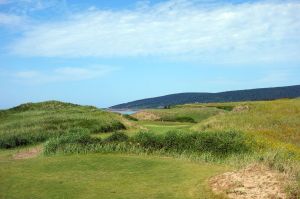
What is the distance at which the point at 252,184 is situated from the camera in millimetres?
14578

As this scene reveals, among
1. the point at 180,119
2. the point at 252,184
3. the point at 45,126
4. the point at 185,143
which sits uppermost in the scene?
the point at 45,126

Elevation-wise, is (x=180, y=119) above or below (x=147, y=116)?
below

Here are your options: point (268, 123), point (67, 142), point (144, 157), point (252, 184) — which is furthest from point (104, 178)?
point (268, 123)

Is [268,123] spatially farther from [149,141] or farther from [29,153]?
[29,153]

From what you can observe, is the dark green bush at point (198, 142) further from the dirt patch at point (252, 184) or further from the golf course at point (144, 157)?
the dirt patch at point (252, 184)

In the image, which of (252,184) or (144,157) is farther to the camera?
(144,157)

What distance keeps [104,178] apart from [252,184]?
6031mm

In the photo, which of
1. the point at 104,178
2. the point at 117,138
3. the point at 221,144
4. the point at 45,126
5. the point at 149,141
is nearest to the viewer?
the point at 104,178

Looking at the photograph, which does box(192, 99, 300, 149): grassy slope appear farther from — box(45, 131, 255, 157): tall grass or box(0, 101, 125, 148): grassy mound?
box(0, 101, 125, 148): grassy mound

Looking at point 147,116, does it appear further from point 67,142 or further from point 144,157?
point 144,157

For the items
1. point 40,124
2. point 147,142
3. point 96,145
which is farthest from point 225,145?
point 40,124

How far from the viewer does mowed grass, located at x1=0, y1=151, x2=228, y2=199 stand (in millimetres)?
15586

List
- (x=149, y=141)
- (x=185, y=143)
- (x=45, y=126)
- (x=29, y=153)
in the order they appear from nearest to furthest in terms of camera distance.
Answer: (x=185, y=143)
(x=149, y=141)
(x=29, y=153)
(x=45, y=126)

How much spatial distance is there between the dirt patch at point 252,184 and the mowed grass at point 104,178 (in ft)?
1.86
